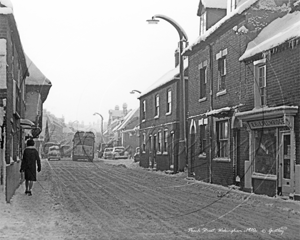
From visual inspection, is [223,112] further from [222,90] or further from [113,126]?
[113,126]

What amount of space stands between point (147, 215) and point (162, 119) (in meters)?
17.0

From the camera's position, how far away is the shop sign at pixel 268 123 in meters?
15.5

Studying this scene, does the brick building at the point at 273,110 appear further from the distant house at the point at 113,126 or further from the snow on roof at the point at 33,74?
the snow on roof at the point at 33,74

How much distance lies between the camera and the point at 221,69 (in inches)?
833

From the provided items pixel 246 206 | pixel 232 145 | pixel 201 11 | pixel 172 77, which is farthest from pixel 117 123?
pixel 246 206

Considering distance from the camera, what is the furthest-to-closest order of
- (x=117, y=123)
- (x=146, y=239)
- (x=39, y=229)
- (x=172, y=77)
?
(x=117, y=123) < (x=172, y=77) < (x=39, y=229) < (x=146, y=239)

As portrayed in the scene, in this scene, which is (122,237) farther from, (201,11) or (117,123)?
(117,123)

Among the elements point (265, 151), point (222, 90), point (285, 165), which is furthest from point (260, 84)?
point (222, 90)

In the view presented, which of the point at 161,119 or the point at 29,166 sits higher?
the point at 161,119

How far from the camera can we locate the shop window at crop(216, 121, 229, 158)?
67.9 ft

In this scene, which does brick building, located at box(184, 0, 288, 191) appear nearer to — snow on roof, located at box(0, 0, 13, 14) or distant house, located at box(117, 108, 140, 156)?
distant house, located at box(117, 108, 140, 156)

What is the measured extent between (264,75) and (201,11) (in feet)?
27.1

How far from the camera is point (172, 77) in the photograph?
26078 millimetres

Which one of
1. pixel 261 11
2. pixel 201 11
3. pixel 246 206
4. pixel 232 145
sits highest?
pixel 201 11
